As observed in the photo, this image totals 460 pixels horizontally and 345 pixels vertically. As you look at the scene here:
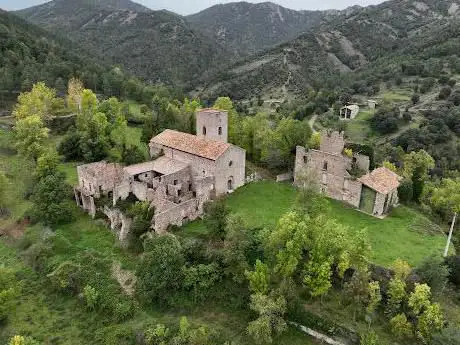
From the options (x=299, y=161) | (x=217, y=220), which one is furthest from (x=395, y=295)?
(x=299, y=161)

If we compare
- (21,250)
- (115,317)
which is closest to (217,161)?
(115,317)

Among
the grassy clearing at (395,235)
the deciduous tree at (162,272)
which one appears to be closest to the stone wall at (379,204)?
the grassy clearing at (395,235)

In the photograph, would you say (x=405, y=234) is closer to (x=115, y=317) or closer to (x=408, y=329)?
(x=408, y=329)

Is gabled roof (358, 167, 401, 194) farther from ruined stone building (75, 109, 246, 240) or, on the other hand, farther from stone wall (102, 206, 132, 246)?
stone wall (102, 206, 132, 246)

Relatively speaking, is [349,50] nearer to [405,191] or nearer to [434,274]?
[405,191]

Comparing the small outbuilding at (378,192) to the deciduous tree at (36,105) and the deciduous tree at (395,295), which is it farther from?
the deciduous tree at (36,105)

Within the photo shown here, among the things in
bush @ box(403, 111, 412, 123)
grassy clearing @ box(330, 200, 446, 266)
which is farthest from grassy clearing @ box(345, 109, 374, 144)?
grassy clearing @ box(330, 200, 446, 266)
